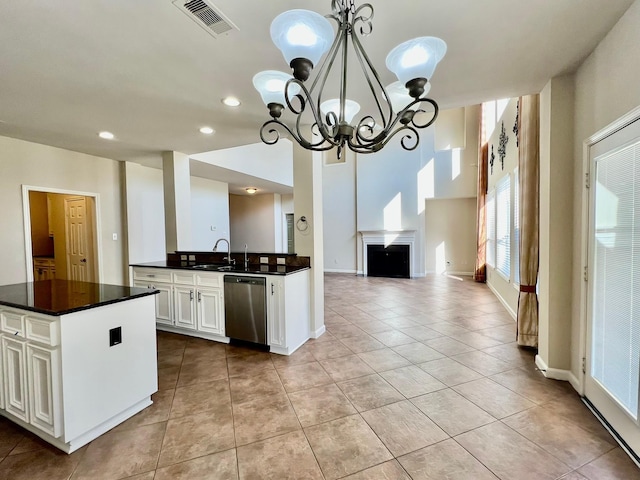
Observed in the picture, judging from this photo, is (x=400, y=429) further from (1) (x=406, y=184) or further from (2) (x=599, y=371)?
(1) (x=406, y=184)

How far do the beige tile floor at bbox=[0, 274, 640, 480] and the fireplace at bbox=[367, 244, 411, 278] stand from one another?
4.42m

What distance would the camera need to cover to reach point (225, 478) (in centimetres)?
148

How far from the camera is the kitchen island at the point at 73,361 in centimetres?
166

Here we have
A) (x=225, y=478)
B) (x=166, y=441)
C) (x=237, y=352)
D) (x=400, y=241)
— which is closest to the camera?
(x=225, y=478)

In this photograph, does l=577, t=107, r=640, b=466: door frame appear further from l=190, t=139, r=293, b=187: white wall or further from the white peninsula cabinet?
l=190, t=139, r=293, b=187: white wall

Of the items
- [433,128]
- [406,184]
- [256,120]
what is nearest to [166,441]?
[256,120]

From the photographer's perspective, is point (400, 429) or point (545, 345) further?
point (545, 345)

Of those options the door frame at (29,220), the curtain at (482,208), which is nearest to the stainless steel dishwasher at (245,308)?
the door frame at (29,220)

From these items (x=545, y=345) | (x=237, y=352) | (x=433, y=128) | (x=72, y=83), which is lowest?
(x=237, y=352)

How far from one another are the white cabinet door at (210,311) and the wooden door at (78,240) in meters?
2.77

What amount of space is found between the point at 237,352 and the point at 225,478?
166 centimetres

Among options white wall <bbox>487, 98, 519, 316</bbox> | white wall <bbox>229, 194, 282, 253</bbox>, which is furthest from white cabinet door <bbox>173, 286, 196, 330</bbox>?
white wall <bbox>229, 194, 282, 253</bbox>

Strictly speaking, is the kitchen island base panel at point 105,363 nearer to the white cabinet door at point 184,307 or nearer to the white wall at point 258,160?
the white cabinet door at point 184,307

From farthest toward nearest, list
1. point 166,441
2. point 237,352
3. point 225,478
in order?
point 237,352
point 166,441
point 225,478
